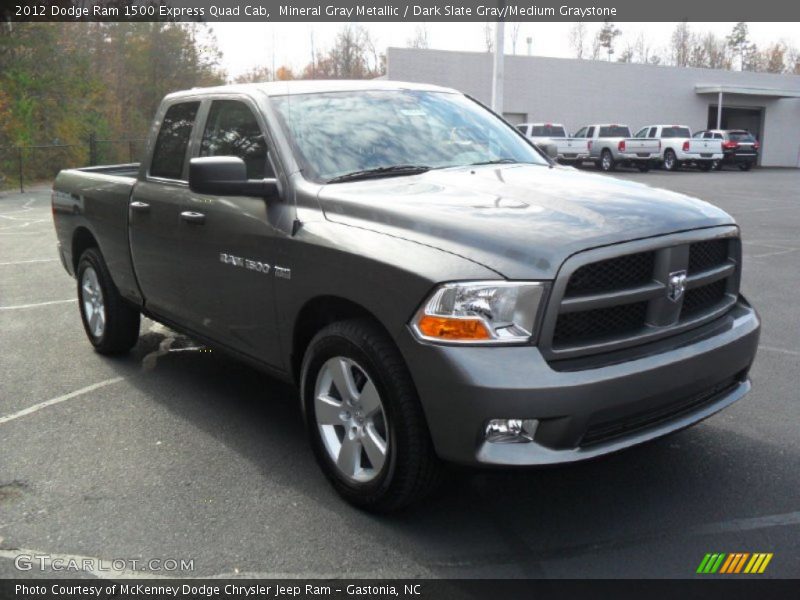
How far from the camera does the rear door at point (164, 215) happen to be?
4.88 m

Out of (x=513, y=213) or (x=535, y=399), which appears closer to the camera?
(x=535, y=399)

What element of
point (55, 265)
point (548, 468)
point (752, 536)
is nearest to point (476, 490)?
point (548, 468)

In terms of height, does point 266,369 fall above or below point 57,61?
below

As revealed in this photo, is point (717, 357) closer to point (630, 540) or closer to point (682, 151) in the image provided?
point (630, 540)

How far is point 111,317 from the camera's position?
19.7 feet

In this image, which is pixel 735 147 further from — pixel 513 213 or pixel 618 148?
pixel 513 213

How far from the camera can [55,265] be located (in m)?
10.6

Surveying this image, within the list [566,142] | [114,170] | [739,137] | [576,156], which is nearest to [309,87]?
[114,170]

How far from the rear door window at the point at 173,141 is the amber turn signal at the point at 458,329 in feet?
8.48

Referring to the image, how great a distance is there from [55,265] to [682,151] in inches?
1164

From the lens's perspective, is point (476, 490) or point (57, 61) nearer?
point (476, 490)

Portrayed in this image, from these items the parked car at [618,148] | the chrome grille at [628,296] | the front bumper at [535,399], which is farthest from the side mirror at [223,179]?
the parked car at [618,148]

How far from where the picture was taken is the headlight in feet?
9.98

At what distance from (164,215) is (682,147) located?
32851 millimetres
